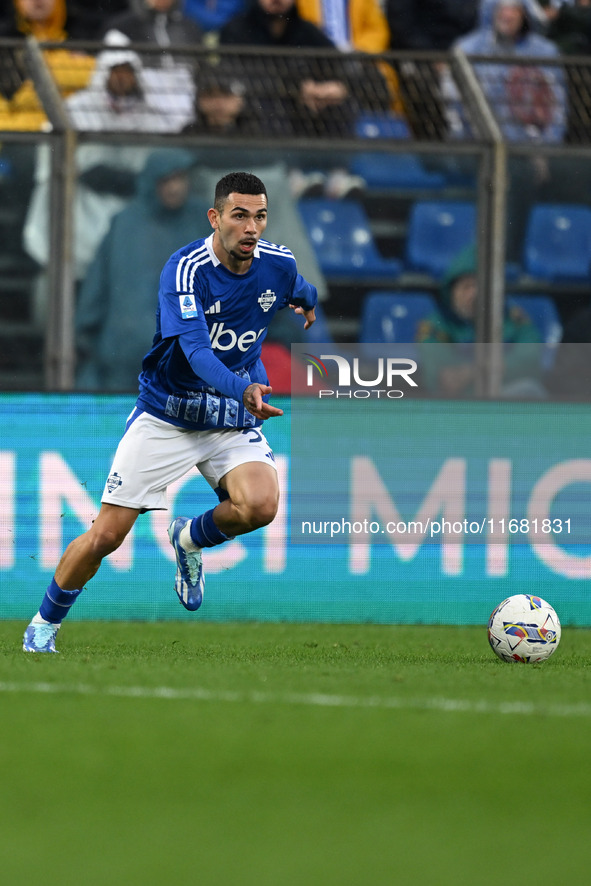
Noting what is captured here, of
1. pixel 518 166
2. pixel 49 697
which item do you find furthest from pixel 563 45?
pixel 49 697

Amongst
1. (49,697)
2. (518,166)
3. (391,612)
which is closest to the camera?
(49,697)

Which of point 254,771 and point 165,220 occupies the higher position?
point 165,220

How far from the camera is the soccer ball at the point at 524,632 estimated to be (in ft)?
20.2

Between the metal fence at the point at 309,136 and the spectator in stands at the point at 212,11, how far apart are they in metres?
2.21

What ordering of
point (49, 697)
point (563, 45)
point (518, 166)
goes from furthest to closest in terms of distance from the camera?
point (563, 45) < point (518, 166) < point (49, 697)

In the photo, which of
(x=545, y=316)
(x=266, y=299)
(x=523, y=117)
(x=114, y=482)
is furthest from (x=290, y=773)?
(x=523, y=117)

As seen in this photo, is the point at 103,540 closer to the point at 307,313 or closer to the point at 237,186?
the point at 307,313

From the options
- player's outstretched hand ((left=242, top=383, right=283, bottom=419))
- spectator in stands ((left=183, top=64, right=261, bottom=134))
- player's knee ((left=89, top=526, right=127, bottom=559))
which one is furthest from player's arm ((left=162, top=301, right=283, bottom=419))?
spectator in stands ((left=183, top=64, right=261, bottom=134))

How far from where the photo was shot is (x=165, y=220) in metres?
8.64

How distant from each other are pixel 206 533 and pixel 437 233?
124 inches

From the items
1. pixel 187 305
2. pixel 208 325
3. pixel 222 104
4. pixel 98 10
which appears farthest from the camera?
pixel 98 10

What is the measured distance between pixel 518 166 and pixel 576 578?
2598mm

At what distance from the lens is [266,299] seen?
641 centimetres

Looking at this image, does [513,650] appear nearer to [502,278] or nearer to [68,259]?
[502,278]
